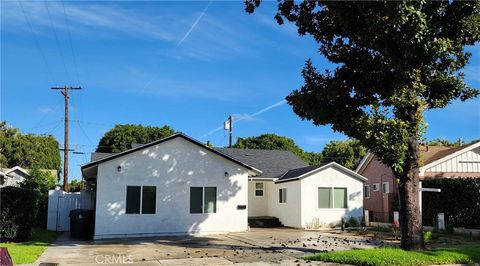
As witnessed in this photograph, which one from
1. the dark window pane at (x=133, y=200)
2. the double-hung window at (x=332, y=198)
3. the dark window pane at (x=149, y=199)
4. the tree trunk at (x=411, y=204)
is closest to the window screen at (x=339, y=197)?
the double-hung window at (x=332, y=198)

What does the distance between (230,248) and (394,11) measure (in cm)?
908

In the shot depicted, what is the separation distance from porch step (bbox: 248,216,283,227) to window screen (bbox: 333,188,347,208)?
11.9ft

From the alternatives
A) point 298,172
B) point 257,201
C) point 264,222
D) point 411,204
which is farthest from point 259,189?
point 411,204

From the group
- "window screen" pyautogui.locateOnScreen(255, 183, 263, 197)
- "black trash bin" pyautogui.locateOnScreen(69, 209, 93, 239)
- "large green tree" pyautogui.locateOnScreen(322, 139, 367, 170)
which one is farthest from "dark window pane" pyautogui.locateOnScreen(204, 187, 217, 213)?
"large green tree" pyautogui.locateOnScreen(322, 139, 367, 170)

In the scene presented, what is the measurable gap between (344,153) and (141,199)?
147 feet

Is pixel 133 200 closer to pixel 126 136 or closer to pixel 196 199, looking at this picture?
pixel 196 199

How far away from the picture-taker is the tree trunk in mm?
13625

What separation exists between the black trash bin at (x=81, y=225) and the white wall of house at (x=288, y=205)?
36.1 ft

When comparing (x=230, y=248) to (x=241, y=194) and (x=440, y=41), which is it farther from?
(x=440, y=41)

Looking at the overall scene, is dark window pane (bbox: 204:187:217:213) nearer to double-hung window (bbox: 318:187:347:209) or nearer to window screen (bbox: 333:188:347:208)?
double-hung window (bbox: 318:187:347:209)

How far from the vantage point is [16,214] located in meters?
17.1

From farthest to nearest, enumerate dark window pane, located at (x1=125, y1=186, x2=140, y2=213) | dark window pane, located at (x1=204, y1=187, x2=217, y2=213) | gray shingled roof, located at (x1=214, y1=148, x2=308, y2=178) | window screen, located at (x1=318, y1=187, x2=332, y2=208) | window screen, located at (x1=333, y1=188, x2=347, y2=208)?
gray shingled roof, located at (x1=214, y1=148, x2=308, y2=178)
window screen, located at (x1=333, y1=188, x2=347, y2=208)
window screen, located at (x1=318, y1=187, x2=332, y2=208)
dark window pane, located at (x1=204, y1=187, x2=217, y2=213)
dark window pane, located at (x1=125, y1=186, x2=140, y2=213)

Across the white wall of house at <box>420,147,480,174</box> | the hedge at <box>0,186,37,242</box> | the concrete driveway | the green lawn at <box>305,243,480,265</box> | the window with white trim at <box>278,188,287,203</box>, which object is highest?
the white wall of house at <box>420,147,480,174</box>

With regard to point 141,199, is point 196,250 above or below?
below
